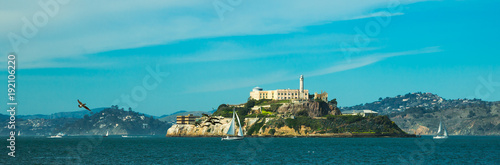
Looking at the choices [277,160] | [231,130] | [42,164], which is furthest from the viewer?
[231,130]

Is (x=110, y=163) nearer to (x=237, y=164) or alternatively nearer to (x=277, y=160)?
(x=237, y=164)

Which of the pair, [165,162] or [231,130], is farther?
[231,130]

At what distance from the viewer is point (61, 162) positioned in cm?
8594

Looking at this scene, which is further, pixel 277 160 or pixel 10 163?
pixel 277 160

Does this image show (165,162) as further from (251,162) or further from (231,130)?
(231,130)

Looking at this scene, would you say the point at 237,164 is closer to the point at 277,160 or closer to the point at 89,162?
the point at 277,160

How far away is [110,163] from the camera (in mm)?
85625

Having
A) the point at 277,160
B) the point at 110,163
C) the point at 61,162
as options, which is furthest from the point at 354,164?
the point at 61,162

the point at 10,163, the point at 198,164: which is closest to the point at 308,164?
the point at 198,164

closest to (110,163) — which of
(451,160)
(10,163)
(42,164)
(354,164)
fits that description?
(42,164)

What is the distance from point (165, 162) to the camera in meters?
87.7

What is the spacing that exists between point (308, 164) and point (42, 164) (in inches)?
1636

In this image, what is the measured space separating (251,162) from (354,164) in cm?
1648

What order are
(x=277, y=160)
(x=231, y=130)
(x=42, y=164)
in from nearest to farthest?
1. (x=42, y=164)
2. (x=277, y=160)
3. (x=231, y=130)
